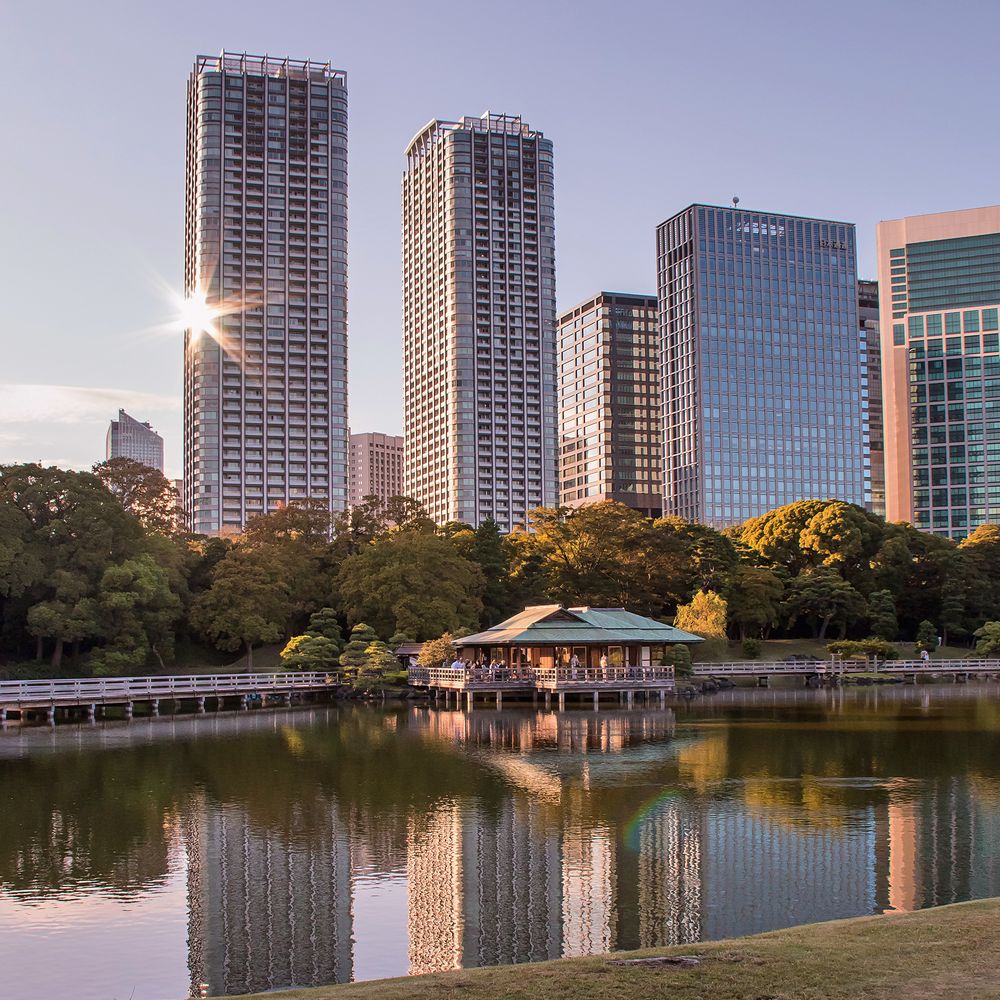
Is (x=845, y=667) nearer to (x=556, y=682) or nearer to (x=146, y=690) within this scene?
(x=556, y=682)

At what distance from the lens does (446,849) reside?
21828mm

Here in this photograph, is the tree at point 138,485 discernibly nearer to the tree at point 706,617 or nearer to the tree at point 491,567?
the tree at point 491,567

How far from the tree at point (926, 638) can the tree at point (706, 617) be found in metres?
17.7

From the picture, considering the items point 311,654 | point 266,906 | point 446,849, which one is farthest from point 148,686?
point 266,906

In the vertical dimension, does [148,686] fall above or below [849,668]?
above

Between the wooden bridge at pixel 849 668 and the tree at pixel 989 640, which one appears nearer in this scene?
the wooden bridge at pixel 849 668

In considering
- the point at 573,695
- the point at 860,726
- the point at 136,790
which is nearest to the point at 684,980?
the point at 136,790

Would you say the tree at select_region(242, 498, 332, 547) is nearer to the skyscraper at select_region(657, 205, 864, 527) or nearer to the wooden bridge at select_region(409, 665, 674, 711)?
the wooden bridge at select_region(409, 665, 674, 711)

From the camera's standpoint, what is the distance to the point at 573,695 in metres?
62.1

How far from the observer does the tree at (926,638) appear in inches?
3420

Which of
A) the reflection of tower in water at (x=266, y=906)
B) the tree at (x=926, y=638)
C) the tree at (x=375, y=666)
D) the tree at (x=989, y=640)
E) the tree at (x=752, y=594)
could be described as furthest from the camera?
the tree at (x=926, y=638)

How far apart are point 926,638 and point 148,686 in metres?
58.8

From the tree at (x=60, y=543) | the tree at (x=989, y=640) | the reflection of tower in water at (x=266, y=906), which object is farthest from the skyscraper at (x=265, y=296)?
the reflection of tower in water at (x=266, y=906)

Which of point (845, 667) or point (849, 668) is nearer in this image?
point (845, 667)
